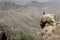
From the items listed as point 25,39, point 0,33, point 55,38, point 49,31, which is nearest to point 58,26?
point 49,31

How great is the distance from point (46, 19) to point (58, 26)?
212 cm

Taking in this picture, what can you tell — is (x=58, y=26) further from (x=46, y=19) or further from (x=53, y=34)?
(x=46, y=19)

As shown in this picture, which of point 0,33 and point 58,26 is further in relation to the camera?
point 0,33

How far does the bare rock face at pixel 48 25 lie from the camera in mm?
16391

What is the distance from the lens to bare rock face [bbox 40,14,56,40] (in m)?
16.4

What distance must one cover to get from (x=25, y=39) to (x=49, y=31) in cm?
775

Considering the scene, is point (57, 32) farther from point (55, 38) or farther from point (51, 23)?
point (51, 23)

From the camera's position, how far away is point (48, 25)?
1822 centimetres

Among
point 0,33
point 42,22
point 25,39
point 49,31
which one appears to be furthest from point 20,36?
point 49,31

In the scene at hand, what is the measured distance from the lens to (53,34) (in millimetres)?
15664

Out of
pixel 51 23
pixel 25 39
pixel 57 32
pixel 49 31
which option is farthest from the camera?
pixel 25 39

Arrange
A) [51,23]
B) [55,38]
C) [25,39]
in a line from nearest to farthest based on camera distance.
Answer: [55,38], [51,23], [25,39]

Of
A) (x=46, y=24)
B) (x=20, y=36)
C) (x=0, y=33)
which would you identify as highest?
(x=46, y=24)

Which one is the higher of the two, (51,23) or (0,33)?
(51,23)
